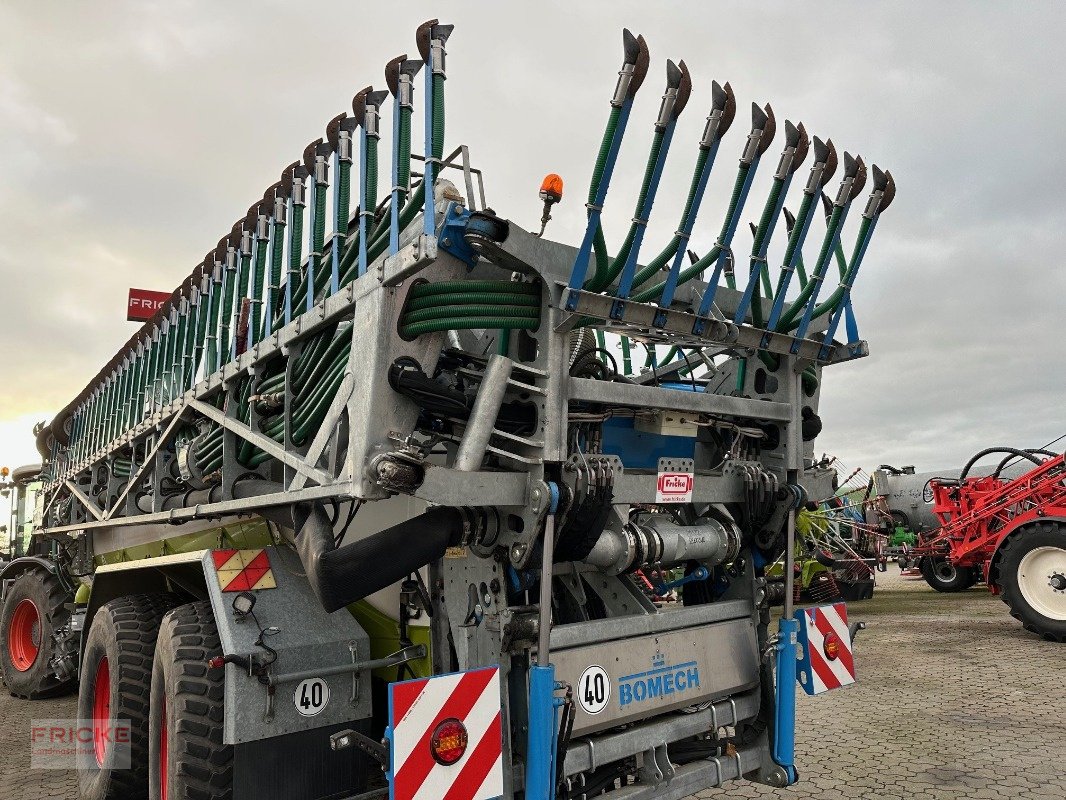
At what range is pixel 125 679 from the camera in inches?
155

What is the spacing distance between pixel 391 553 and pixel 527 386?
0.73 meters

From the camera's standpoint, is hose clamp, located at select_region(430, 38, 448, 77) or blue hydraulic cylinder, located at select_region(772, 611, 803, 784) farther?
blue hydraulic cylinder, located at select_region(772, 611, 803, 784)

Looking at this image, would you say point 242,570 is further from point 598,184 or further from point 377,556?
point 598,184

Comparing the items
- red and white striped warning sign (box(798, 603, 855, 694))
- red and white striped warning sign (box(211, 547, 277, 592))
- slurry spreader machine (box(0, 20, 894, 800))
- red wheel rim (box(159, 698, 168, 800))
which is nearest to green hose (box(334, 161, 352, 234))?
slurry spreader machine (box(0, 20, 894, 800))

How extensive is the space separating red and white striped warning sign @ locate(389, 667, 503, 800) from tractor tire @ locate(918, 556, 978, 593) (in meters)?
13.5

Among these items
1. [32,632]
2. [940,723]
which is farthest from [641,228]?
[32,632]

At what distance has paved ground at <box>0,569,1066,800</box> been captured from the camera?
4406mm

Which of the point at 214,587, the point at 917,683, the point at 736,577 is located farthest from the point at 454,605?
the point at 917,683

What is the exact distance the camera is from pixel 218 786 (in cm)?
301

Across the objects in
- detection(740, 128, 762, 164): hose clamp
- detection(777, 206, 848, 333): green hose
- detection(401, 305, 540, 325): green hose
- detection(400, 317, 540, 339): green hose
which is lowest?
detection(400, 317, 540, 339): green hose

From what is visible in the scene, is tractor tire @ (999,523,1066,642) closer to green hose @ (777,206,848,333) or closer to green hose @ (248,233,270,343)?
green hose @ (777,206,848,333)

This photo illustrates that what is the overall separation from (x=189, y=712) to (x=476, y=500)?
4.78 ft

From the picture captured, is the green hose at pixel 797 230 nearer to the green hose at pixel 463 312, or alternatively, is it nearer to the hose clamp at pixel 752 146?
the hose clamp at pixel 752 146

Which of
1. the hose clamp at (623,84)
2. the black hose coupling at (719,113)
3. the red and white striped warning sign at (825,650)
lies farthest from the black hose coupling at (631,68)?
the red and white striped warning sign at (825,650)
